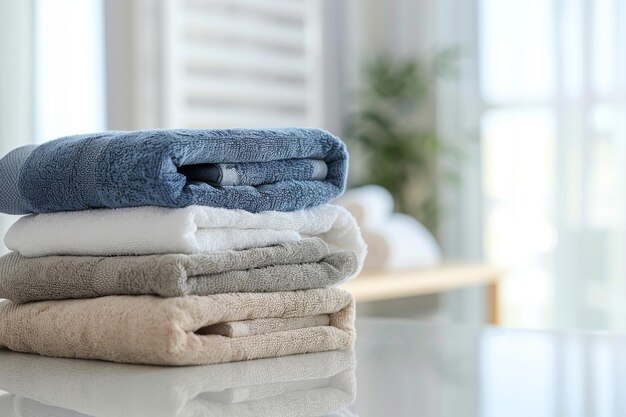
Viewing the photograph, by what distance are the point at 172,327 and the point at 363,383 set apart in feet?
0.50

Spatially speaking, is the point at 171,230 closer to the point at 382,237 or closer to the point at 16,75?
the point at 16,75

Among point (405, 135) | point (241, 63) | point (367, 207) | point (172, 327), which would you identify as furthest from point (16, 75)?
point (405, 135)

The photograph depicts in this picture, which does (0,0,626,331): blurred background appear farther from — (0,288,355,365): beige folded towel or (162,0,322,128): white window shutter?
(0,288,355,365): beige folded towel

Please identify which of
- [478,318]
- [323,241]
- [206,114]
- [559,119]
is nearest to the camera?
[323,241]

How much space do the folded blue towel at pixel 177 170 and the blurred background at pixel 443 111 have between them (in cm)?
149

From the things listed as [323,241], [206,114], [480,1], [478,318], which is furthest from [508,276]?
[323,241]

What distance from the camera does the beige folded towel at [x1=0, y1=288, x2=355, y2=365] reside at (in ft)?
2.47

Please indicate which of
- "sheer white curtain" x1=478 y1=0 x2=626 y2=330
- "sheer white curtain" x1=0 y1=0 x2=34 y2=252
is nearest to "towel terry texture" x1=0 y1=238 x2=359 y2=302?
"sheer white curtain" x1=0 y1=0 x2=34 y2=252

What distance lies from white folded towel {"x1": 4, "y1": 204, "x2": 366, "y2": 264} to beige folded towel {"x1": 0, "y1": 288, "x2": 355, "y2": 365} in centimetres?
5

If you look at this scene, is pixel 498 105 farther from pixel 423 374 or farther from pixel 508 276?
pixel 423 374

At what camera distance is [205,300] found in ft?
2.51

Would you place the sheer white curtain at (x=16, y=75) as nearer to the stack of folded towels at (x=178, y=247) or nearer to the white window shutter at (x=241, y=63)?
the stack of folded towels at (x=178, y=247)

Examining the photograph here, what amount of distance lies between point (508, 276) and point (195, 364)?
2.56 metres

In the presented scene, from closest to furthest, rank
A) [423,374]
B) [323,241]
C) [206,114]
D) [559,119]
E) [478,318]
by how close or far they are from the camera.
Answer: [423,374]
[323,241]
[206,114]
[559,119]
[478,318]
